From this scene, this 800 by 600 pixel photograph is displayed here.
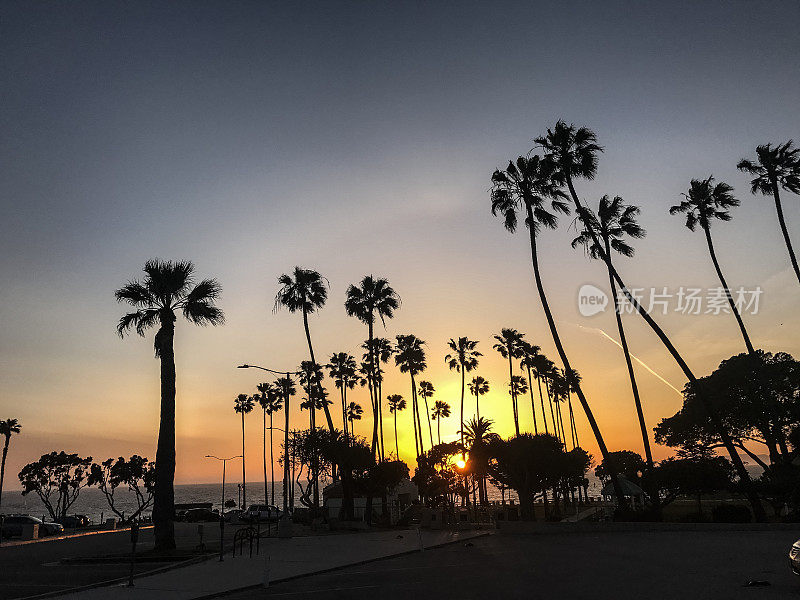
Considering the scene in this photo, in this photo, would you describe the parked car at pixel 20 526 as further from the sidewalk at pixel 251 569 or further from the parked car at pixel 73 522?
the sidewalk at pixel 251 569

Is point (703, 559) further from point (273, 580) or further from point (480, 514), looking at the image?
point (480, 514)

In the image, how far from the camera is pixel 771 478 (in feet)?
110

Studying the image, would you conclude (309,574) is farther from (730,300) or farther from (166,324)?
(730,300)

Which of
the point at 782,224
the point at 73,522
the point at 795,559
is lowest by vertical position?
the point at 73,522

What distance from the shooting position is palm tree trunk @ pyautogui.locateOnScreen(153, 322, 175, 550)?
2534cm

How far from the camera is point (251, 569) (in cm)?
1947

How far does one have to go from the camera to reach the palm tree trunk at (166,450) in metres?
25.3

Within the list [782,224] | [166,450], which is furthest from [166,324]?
[782,224]

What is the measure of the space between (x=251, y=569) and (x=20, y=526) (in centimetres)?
3190

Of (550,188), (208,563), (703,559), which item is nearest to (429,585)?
(703,559)

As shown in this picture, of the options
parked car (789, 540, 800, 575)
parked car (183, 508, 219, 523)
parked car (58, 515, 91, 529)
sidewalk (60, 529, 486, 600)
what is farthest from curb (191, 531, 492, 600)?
parked car (58, 515, 91, 529)

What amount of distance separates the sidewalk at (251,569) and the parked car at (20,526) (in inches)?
960

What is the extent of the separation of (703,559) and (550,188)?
27830 millimetres

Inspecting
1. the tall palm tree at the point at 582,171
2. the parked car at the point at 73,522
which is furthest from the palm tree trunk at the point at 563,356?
the parked car at the point at 73,522
